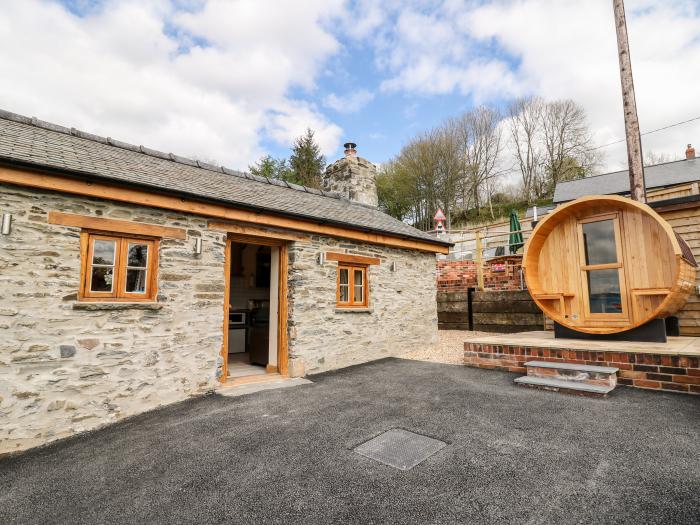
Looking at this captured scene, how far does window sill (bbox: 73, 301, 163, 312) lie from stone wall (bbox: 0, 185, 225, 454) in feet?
0.04

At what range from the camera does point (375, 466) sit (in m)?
2.88

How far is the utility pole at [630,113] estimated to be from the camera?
6645mm

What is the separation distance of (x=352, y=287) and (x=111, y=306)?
4.37 meters

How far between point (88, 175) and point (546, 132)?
36.0 metres

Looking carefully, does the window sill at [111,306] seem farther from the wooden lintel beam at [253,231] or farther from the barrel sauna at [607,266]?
the barrel sauna at [607,266]

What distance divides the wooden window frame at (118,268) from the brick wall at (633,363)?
5.80 meters

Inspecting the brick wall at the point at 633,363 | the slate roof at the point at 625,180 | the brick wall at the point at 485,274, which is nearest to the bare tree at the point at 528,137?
the slate roof at the point at 625,180

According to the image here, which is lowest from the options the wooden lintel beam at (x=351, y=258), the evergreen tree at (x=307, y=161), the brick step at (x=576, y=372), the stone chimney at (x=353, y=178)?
the brick step at (x=576, y=372)

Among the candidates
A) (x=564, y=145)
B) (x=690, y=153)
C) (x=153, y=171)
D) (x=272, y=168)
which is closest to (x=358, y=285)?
(x=153, y=171)

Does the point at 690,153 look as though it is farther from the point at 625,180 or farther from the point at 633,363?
the point at 633,363

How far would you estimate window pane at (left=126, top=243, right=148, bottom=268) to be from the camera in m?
4.69

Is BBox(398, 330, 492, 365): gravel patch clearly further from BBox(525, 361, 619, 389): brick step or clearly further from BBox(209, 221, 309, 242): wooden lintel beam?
BBox(209, 221, 309, 242): wooden lintel beam

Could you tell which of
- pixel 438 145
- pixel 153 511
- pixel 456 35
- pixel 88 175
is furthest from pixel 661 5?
pixel 438 145

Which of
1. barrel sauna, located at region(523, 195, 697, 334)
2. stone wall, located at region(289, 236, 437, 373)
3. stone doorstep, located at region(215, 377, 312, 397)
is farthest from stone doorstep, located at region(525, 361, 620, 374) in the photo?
stone doorstep, located at region(215, 377, 312, 397)
